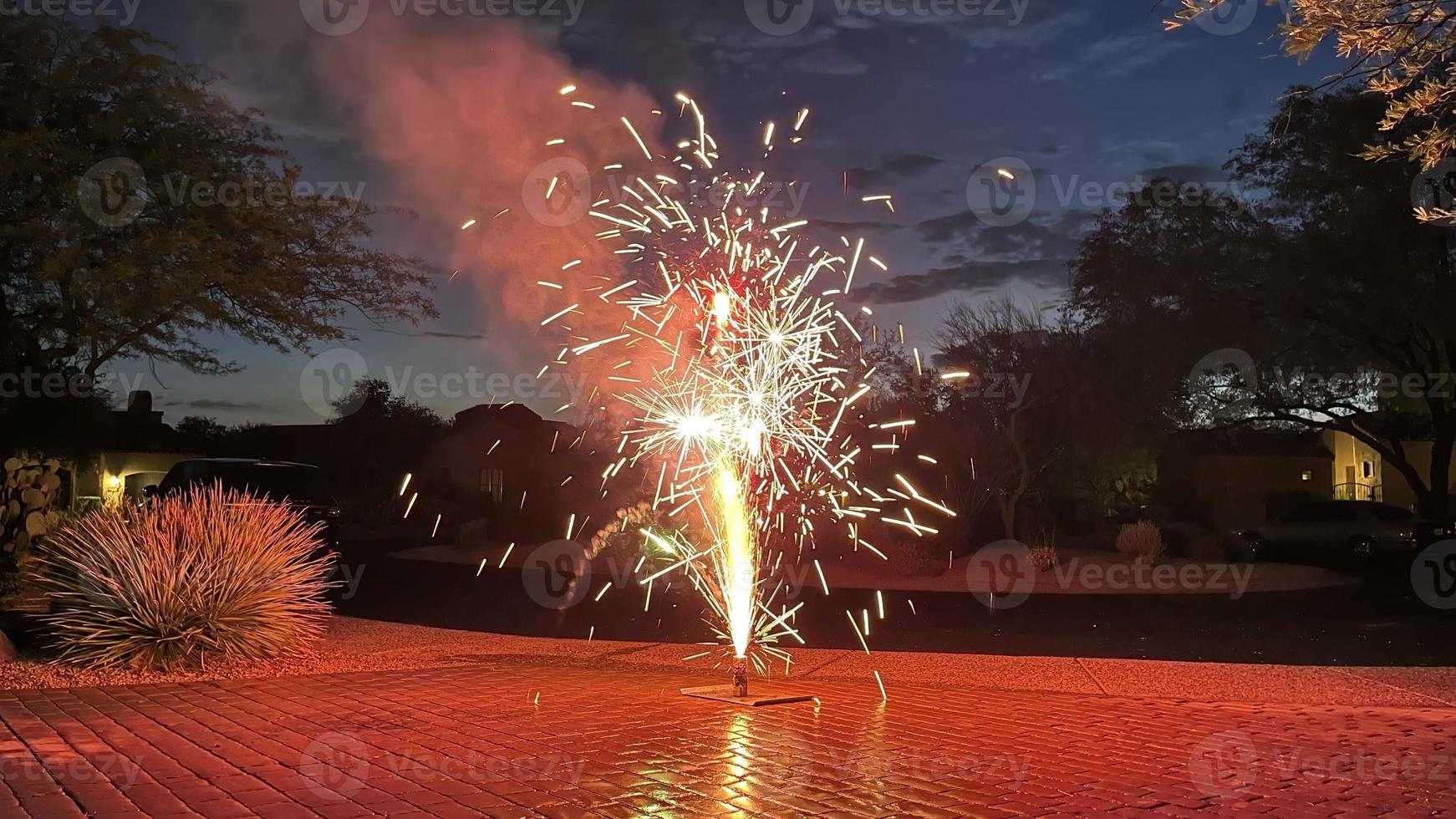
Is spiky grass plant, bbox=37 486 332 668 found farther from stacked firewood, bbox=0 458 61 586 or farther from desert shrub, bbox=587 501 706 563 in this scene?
desert shrub, bbox=587 501 706 563

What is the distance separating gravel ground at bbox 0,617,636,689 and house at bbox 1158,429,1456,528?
32660mm

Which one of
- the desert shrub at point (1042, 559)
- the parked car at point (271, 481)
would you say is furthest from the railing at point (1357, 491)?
the parked car at point (271, 481)

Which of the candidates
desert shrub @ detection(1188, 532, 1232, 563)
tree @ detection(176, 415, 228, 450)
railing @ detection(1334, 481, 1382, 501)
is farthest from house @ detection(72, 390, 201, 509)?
railing @ detection(1334, 481, 1382, 501)

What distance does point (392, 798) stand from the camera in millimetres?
6227

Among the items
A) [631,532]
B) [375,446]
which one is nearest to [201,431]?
[375,446]

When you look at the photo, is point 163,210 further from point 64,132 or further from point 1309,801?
point 1309,801


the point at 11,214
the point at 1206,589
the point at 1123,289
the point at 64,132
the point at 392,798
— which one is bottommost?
the point at 392,798

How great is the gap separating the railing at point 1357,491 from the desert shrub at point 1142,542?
861 inches

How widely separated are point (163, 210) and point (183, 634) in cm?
911

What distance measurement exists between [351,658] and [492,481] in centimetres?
3891

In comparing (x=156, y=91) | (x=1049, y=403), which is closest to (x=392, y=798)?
(x=156, y=91)

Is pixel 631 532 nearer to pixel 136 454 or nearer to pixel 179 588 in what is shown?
pixel 179 588

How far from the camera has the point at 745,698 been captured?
9.18 metres

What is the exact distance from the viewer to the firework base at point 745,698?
29.9 ft
